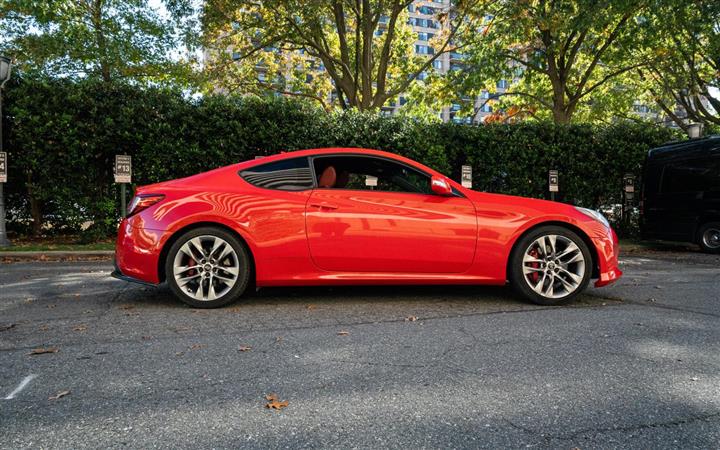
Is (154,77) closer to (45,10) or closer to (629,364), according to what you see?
(45,10)

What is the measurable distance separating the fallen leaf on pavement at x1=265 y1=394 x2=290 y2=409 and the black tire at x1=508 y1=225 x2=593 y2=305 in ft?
9.66

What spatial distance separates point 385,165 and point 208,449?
11.5 ft

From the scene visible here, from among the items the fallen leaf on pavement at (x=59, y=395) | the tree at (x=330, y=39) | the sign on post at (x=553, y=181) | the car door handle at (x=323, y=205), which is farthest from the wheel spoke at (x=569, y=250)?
the tree at (x=330, y=39)

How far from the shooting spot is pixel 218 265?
14.6ft

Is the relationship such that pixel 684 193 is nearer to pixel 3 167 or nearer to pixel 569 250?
pixel 569 250

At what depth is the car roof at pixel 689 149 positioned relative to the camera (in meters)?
10.3

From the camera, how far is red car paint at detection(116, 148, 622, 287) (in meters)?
4.43

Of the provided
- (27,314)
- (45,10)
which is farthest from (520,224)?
(45,10)

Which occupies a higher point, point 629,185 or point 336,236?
point 629,185

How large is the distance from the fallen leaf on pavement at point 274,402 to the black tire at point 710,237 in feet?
36.8

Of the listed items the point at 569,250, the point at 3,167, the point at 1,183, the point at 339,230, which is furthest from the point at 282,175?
the point at 1,183

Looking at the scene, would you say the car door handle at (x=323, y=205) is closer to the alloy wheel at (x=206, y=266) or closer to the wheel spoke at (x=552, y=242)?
the alloy wheel at (x=206, y=266)

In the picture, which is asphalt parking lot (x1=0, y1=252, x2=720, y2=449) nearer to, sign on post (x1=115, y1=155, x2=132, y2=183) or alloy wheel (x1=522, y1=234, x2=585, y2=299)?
alloy wheel (x1=522, y1=234, x2=585, y2=299)

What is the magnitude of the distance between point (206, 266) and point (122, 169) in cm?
640
